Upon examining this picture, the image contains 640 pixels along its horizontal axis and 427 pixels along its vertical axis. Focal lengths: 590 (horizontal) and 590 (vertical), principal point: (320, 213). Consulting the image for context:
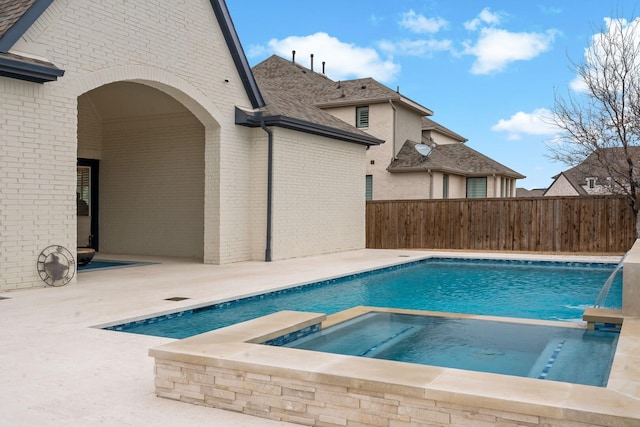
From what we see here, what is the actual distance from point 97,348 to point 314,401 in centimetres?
259

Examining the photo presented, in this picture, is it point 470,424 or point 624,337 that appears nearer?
point 470,424

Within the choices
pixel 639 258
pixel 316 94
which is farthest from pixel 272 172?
pixel 316 94

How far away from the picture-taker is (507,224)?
17562 millimetres

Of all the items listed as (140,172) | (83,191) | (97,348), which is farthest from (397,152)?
(97,348)

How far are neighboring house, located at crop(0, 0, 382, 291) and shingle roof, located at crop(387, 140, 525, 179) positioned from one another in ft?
23.2

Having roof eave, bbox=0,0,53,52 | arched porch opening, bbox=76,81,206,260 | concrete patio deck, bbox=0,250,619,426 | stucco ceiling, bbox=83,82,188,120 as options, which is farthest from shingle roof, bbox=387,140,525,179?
roof eave, bbox=0,0,53,52

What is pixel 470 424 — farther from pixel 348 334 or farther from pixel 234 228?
pixel 234 228

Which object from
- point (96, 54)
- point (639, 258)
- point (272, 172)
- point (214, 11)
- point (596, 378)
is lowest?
point (596, 378)

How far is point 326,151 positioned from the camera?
15812mm

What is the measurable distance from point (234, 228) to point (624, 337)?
9.38 meters

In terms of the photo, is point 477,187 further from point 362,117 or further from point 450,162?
point 362,117

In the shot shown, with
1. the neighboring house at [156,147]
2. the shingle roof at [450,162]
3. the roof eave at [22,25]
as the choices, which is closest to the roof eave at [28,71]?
the neighboring house at [156,147]

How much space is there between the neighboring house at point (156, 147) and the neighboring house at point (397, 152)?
7.09 meters

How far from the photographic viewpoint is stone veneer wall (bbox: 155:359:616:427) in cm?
305
